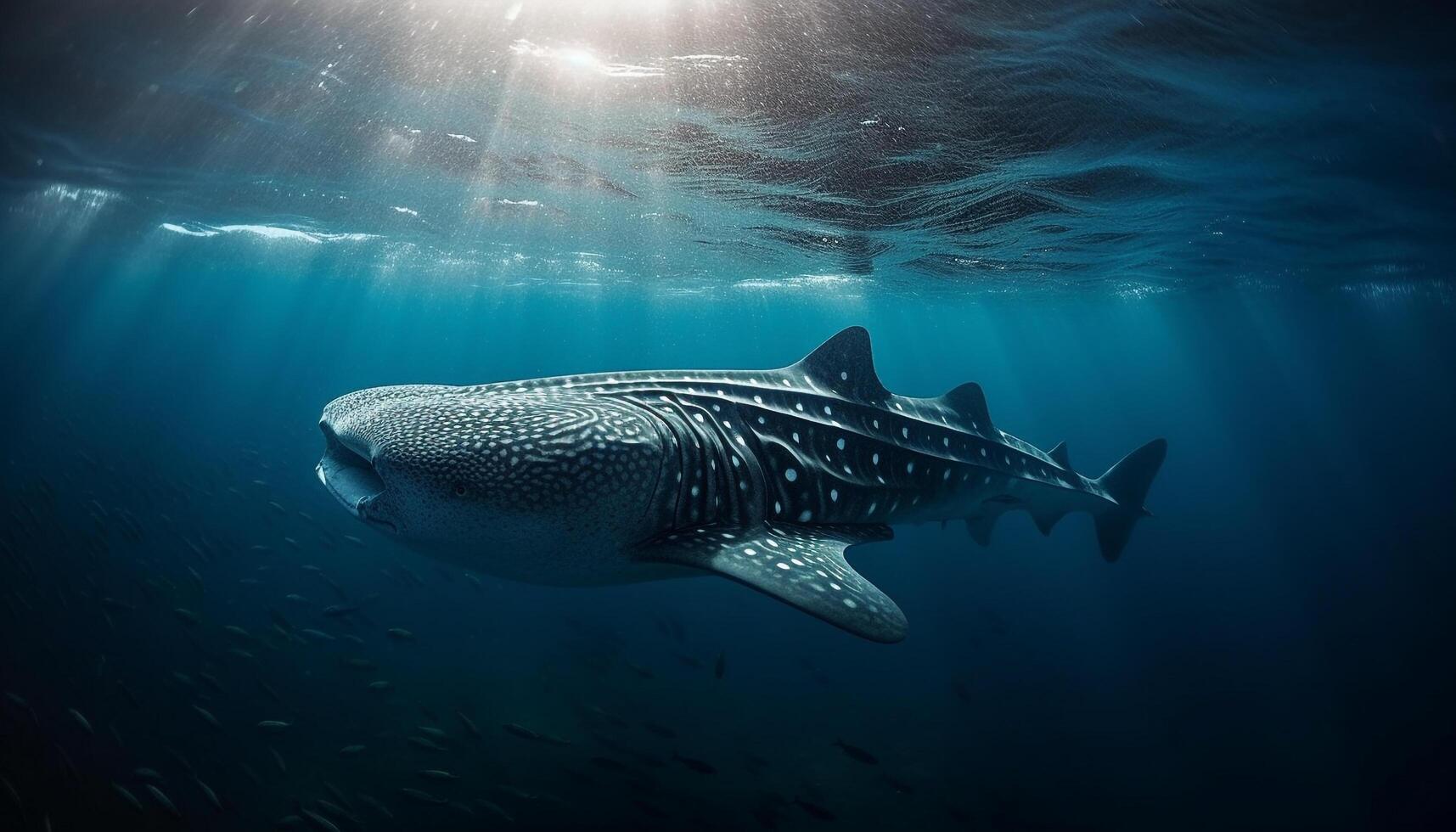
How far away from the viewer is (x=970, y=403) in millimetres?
6789

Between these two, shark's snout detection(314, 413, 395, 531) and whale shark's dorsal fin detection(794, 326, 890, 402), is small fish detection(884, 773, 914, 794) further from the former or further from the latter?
shark's snout detection(314, 413, 395, 531)

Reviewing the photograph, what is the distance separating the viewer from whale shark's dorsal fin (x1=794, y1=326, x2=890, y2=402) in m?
5.56

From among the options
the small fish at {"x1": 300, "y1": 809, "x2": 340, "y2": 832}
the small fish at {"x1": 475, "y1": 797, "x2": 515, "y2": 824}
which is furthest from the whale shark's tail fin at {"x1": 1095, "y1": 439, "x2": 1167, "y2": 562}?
the small fish at {"x1": 300, "y1": 809, "x2": 340, "y2": 832}

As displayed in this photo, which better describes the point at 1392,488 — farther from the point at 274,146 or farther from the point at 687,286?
the point at 274,146

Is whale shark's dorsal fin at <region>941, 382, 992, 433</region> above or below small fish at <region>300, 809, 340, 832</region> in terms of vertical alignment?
above

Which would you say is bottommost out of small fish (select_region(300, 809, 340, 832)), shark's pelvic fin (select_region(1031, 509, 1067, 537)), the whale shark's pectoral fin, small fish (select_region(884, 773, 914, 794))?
small fish (select_region(884, 773, 914, 794))

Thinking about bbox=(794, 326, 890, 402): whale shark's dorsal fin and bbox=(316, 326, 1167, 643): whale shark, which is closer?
bbox=(316, 326, 1167, 643): whale shark

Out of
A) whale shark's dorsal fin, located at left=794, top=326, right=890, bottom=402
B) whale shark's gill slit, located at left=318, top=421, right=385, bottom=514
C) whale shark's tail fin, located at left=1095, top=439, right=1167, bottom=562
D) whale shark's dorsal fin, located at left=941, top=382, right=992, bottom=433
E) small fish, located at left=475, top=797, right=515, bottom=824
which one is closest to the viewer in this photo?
whale shark's gill slit, located at left=318, top=421, right=385, bottom=514

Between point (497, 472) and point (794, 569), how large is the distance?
1.54m

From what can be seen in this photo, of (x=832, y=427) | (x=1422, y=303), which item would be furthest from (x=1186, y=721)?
(x=1422, y=303)

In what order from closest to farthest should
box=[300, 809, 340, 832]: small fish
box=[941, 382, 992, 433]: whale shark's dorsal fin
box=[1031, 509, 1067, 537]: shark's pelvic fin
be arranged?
box=[300, 809, 340, 832]: small fish, box=[941, 382, 992, 433]: whale shark's dorsal fin, box=[1031, 509, 1067, 537]: shark's pelvic fin

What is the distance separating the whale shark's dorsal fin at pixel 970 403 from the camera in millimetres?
6711

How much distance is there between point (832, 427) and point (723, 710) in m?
6.71

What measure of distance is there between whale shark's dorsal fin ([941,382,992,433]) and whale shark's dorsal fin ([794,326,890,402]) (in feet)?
4.63
